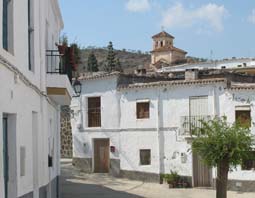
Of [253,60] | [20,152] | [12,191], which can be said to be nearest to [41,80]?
[20,152]

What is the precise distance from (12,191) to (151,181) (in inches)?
753

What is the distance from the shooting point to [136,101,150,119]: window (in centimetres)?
2669

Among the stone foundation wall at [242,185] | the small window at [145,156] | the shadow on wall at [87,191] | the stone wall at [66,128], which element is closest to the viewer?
the shadow on wall at [87,191]

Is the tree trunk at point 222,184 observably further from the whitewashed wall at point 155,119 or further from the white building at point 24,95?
the whitewashed wall at point 155,119

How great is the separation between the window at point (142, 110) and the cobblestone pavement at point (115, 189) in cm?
339

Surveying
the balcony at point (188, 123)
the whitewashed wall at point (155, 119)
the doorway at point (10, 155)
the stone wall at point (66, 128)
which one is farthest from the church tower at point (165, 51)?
the doorway at point (10, 155)

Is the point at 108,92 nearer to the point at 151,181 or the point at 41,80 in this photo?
the point at 151,181

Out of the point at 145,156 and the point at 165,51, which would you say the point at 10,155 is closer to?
the point at 145,156

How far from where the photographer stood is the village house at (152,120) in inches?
930

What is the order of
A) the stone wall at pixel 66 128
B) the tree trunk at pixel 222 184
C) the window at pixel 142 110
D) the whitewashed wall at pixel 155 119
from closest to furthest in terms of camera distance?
the tree trunk at pixel 222 184
the whitewashed wall at pixel 155 119
the window at pixel 142 110
the stone wall at pixel 66 128

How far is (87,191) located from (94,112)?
7.22 meters

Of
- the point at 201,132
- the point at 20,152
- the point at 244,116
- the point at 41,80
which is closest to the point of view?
the point at 20,152

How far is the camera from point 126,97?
27484 mm

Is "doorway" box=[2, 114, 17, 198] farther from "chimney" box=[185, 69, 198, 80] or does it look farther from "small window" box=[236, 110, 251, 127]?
"chimney" box=[185, 69, 198, 80]
